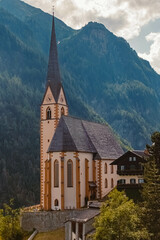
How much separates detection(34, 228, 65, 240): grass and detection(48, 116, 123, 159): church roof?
1582cm

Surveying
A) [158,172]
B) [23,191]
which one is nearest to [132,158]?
[158,172]

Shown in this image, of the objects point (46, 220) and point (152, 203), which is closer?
point (152, 203)

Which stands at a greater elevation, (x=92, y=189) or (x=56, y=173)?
(x=56, y=173)

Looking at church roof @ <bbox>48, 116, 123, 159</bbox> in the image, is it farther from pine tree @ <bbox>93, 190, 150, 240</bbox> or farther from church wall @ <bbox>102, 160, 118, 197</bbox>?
pine tree @ <bbox>93, 190, 150, 240</bbox>

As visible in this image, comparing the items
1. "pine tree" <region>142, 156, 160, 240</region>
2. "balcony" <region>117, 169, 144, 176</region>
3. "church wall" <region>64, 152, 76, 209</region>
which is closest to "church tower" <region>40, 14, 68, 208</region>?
"church wall" <region>64, 152, 76, 209</region>

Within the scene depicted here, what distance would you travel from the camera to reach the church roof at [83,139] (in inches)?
2977

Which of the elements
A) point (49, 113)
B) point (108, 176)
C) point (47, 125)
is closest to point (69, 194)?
point (108, 176)

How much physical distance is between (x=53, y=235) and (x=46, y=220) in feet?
11.1

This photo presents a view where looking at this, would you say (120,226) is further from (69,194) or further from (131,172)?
(69,194)

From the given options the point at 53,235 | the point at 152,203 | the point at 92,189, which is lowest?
the point at 53,235

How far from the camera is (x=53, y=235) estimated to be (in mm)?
64000

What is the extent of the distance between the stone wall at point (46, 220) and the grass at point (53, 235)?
953mm

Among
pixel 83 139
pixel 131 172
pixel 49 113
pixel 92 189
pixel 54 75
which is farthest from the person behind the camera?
pixel 54 75

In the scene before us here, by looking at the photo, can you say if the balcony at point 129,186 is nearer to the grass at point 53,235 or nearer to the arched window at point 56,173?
the arched window at point 56,173
